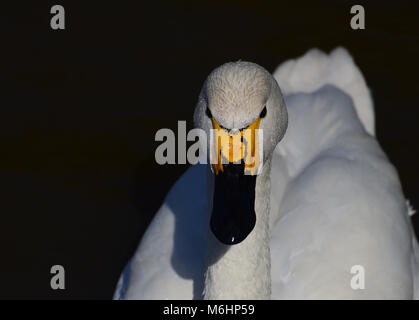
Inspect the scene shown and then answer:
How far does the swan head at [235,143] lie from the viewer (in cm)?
512

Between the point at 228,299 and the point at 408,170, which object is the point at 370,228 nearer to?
the point at 228,299

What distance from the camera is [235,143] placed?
16.8 ft

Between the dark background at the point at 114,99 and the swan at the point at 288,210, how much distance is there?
1108mm

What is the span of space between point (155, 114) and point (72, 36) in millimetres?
1231

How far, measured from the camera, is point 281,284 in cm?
633

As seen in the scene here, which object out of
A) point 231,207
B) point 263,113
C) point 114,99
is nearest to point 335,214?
point 263,113

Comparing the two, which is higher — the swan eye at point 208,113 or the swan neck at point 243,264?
the swan eye at point 208,113

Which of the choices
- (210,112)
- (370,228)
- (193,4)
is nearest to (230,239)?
(210,112)

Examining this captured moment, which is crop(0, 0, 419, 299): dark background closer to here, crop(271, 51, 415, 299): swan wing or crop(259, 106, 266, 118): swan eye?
crop(271, 51, 415, 299): swan wing

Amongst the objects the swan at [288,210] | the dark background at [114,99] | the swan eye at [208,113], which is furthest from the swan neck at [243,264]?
the dark background at [114,99]

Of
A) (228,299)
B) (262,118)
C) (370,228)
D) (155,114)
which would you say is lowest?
(228,299)

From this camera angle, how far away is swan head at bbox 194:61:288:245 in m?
5.12

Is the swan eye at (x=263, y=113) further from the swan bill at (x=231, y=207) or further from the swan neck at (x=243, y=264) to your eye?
the swan neck at (x=243, y=264)

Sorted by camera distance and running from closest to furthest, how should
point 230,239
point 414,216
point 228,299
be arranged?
point 230,239
point 228,299
point 414,216
